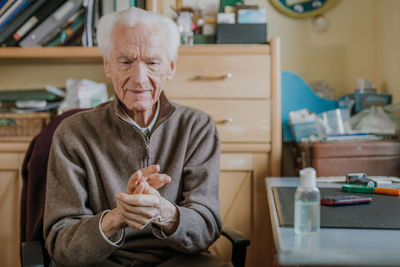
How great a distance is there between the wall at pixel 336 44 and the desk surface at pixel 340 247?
1646mm

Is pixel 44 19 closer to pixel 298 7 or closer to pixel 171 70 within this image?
pixel 171 70

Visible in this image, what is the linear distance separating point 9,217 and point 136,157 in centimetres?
107

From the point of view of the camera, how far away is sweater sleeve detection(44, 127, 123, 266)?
1.13m

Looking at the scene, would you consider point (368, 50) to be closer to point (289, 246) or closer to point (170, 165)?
point (170, 165)

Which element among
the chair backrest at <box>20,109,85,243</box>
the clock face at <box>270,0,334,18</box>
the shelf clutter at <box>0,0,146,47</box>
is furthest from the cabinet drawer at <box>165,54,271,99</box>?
the chair backrest at <box>20,109,85,243</box>

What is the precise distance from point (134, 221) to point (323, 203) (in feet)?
1.61

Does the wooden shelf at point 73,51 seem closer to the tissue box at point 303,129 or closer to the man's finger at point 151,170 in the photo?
the tissue box at point 303,129

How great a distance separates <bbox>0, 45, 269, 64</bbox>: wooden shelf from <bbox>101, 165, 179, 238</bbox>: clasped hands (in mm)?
975

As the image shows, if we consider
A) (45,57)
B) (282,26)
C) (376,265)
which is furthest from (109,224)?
(282,26)

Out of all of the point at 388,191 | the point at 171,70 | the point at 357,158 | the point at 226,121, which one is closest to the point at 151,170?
the point at 171,70

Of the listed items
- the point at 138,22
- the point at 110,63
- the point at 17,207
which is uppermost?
the point at 138,22

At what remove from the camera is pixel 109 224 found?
3.72 feet

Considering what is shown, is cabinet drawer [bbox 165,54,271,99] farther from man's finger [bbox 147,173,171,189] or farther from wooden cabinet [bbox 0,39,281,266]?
man's finger [bbox 147,173,171,189]

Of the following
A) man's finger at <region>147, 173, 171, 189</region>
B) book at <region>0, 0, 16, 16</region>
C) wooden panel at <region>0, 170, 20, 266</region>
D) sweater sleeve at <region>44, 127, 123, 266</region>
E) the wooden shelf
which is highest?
book at <region>0, 0, 16, 16</region>
